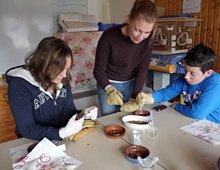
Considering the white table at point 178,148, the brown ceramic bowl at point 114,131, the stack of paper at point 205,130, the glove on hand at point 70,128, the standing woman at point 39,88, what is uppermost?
the standing woman at point 39,88

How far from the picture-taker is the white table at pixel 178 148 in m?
0.89

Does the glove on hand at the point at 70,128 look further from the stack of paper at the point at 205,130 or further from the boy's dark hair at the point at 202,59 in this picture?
the boy's dark hair at the point at 202,59

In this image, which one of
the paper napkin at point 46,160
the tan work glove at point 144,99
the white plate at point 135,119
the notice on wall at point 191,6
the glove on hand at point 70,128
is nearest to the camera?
the paper napkin at point 46,160

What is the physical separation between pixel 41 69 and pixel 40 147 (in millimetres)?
360

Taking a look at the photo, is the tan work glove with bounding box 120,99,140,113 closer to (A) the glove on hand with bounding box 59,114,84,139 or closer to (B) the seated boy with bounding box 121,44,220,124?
(B) the seated boy with bounding box 121,44,220,124

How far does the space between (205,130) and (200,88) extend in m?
0.32

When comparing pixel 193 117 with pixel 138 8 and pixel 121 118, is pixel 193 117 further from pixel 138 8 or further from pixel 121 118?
pixel 138 8

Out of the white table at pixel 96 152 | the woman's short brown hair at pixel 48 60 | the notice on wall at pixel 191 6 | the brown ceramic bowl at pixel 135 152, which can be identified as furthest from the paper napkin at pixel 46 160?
the notice on wall at pixel 191 6

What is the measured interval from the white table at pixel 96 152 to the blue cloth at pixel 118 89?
43cm

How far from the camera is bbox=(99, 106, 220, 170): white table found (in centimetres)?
89

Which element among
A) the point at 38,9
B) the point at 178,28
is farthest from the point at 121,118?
the point at 38,9

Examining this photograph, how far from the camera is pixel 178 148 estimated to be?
1.00m

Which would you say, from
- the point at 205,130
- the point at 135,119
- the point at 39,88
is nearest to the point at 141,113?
the point at 135,119

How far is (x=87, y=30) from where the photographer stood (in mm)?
2633
